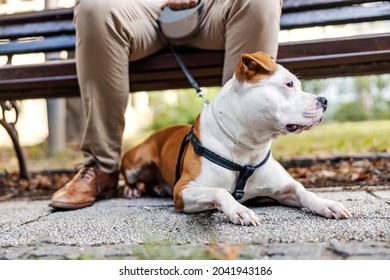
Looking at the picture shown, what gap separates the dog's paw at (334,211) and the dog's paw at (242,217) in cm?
30

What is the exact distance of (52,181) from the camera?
4082 millimetres

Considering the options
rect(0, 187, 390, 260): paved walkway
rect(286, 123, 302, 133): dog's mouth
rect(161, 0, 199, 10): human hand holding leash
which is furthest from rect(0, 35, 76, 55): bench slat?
rect(286, 123, 302, 133): dog's mouth

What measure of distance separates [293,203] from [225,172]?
14.5 inches

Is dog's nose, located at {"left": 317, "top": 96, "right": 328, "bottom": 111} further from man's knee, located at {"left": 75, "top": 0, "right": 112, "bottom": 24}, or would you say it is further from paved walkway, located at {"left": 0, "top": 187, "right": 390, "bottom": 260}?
man's knee, located at {"left": 75, "top": 0, "right": 112, "bottom": 24}

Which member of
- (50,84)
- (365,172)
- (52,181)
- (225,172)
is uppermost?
(50,84)

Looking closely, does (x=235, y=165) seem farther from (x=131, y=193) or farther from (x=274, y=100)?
(x=131, y=193)

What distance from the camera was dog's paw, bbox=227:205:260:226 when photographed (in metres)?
1.97

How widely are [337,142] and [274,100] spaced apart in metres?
3.20

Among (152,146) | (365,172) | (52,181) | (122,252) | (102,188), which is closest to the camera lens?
(122,252)

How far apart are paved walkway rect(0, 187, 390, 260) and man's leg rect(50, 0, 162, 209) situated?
305 mm

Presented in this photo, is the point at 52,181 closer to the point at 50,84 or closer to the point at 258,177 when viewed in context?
the point at 50,84

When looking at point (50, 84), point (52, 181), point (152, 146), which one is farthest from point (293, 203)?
point (52, 181)

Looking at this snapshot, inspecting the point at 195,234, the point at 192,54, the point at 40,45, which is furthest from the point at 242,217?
the point at 40,45

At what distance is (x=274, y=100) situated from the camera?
2182mm
